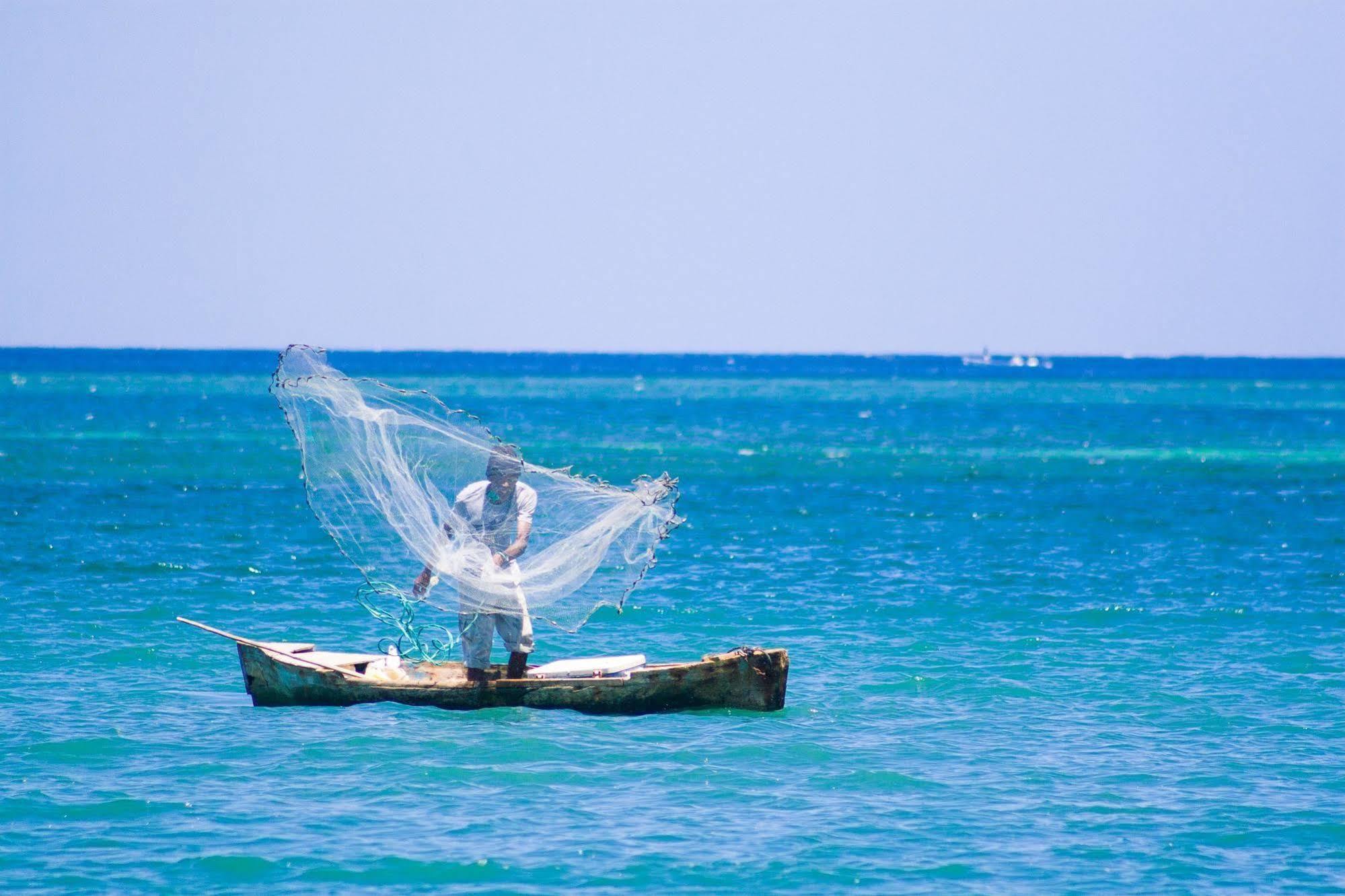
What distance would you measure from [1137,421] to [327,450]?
209 ft

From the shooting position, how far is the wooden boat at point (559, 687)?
12156 millimetres

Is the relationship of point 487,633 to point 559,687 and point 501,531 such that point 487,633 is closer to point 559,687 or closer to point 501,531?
point 559,687

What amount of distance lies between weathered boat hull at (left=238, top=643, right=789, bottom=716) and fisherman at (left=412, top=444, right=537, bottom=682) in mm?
216

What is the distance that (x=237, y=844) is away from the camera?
29.9 feet

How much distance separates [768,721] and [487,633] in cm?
227

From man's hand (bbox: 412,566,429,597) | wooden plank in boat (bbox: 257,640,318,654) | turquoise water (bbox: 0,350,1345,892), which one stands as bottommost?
turquoise water (bbox: 0,350,1345,892)

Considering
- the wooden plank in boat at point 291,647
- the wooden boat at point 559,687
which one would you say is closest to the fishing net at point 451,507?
the wooden boat at point 559,687

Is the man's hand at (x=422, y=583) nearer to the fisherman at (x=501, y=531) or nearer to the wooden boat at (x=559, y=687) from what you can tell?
the fisherman at (x=501, y=531)

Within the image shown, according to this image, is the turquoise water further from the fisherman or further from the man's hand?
the man's hand

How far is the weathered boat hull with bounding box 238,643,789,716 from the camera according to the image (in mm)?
12156

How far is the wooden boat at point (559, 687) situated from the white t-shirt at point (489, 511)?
3.74ft

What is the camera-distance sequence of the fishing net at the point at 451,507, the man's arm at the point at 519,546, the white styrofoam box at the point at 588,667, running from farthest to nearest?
the white styrofoam box at the point at 588,667
the fishing net at the point at 451,507
the man's arm at the point at 519,546

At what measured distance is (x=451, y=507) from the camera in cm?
1232

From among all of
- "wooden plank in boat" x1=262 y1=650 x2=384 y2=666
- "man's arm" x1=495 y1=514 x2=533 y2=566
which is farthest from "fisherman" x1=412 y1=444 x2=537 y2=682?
"wooden plank in boat" x1=262 y1=650 x2=384 y2=666
